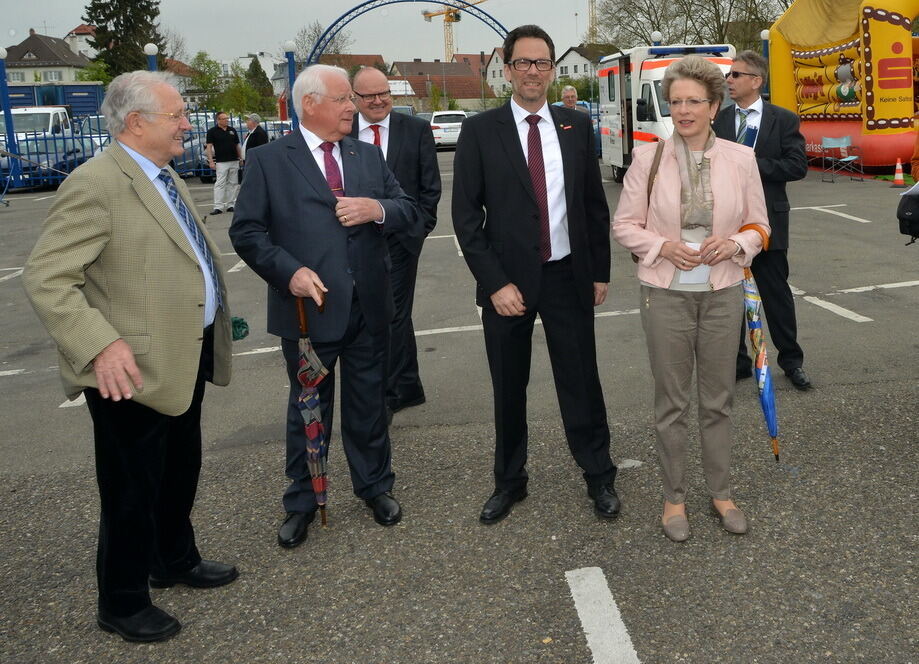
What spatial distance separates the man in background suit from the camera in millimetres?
2760

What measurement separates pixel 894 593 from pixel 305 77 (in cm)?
301

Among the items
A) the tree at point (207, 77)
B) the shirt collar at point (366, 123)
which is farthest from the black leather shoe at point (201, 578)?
the tree at point (207, 77)

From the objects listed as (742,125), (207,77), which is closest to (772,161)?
(742,125)

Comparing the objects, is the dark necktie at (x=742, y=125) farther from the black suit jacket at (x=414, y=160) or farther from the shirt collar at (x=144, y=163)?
Answer: the shirt collar at (x=144, y=163)

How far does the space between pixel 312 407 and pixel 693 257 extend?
1703mm

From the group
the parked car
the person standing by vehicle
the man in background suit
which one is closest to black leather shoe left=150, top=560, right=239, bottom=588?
the man in background suit

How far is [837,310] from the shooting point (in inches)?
287

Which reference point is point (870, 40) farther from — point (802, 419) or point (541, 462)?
point (541, 462)

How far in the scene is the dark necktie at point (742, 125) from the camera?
531 cm

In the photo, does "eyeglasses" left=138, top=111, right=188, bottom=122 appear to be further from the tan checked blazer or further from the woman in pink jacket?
the woman in pink jacket

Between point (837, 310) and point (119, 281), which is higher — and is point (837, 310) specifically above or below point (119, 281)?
below

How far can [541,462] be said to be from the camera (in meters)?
4.52

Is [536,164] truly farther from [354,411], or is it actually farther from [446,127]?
[446,127]

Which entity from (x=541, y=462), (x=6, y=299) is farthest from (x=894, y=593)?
(x=6, y=299)
